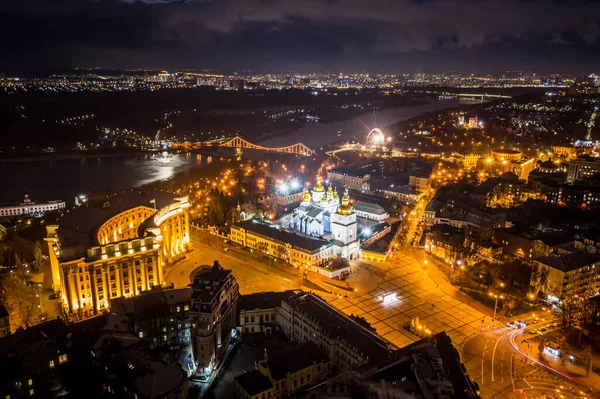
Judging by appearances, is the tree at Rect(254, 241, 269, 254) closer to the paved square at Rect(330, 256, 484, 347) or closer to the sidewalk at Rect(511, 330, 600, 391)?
the paved square at Rect(330, 256, 484, 347)

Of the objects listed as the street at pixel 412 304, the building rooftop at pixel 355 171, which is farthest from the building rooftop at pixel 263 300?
the building rooftop at pixel 355 171

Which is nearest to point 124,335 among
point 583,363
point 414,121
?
point 583,363

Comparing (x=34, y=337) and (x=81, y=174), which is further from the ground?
(x=34, y=337)

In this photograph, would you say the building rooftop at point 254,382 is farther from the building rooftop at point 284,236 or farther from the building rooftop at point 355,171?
the building rooftop at point 355,171

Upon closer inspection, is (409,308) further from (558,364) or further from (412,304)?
(558,364)

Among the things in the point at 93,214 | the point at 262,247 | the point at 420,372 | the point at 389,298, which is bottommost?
the point at 389,298

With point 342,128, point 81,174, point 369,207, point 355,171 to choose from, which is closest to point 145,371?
point 369,207
